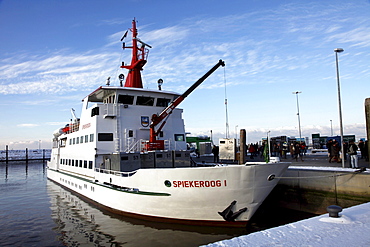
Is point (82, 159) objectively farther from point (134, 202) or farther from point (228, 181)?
point (228, 181)

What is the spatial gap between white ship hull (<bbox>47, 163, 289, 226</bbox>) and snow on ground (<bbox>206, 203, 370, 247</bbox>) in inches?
146

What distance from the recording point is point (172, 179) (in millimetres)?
10727

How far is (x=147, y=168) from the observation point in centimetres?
1412

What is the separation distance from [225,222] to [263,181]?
7.19ft

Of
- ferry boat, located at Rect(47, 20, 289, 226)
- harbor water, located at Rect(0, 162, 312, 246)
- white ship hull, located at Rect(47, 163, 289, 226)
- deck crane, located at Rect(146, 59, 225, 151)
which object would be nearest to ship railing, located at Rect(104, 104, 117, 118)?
ferry boat, located at Rect(47, 20, 289, 226)

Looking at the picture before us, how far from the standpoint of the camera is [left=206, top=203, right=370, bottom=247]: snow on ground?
16.6 ft

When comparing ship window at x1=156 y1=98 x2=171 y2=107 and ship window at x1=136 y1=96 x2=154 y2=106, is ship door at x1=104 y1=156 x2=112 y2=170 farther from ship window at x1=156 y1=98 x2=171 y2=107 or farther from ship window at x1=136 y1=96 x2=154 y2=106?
ship window at x1=156 y1=98 x2=171 y2=107

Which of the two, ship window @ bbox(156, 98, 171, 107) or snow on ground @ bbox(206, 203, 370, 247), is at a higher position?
ship window @ bbox(156, 98, 171, 107)

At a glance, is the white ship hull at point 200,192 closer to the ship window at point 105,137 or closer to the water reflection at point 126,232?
the water reflection at point 126,232

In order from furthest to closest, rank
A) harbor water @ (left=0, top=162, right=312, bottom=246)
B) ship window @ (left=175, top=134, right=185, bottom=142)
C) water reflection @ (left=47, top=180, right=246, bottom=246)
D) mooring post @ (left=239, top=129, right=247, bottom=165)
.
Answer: ship window @ (left=175, top=134, right=185, bottom=142), mooring post @ (left=239, top=129, right=247, bottom=165), harbor water @ (left=0, top=162, right=312, bottom=246), water reflection @ (left=47, top=180, right=246, bottom=246)

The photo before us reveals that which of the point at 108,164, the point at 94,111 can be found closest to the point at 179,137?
the point at 108,164

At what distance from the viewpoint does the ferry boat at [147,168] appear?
10.2 metres

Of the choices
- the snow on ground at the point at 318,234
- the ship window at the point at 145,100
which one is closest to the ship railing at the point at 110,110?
the ship window at the point at 145,100

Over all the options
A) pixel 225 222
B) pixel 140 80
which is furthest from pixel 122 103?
pixel 225 222
